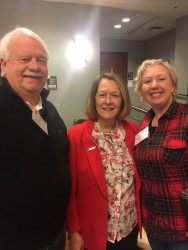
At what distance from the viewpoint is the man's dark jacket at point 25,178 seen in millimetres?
1068

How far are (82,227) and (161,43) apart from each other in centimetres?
648

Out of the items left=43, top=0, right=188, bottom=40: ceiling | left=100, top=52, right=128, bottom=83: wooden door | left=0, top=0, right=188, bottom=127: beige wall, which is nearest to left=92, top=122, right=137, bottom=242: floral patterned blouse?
left=0, top=0, right=188, bottom=127: beige wall

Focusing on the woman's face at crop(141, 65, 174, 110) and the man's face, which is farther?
the woman's face at crop(141, 65, 174, 110)

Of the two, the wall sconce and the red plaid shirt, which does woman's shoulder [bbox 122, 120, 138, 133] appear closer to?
the red plaid shirt

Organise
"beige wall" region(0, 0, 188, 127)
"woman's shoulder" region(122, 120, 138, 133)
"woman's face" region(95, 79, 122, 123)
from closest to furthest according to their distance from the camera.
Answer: "woman's face" region(95, 79, 122, 123)
"woman's shoulder" region(122, 120, 138, 133)
"beige wall" region(0, 0, 188, 127)

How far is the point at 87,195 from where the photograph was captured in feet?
4.82

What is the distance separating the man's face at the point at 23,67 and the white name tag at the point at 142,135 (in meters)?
0.69

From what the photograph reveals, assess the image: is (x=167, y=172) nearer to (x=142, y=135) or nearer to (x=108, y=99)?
(x=142, y=135)

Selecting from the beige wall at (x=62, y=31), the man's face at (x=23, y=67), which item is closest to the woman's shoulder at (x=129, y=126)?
the man's face at (x=23, y=67)

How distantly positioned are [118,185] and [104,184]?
94mm

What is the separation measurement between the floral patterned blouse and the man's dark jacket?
352 mm

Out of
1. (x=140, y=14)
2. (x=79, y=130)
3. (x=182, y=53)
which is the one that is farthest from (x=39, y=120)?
(x=182, y=53)

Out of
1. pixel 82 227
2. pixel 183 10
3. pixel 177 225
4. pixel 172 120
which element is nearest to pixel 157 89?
pixel 172 120

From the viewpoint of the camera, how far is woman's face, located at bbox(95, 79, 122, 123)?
1.55 m
